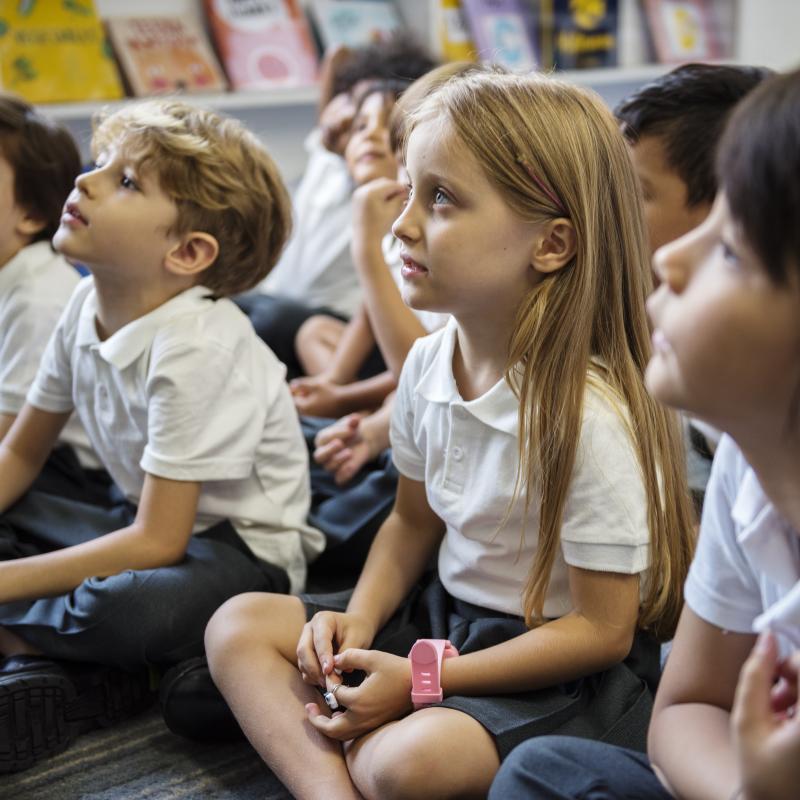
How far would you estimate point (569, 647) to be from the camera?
0.97 m

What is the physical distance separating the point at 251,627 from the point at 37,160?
81 cm

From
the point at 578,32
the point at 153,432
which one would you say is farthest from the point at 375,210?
the point at 578,32

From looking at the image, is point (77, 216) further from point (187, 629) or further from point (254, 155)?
point (187, 629)

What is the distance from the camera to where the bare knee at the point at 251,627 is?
110cm

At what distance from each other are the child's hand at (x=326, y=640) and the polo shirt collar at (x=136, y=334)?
1.25 feet

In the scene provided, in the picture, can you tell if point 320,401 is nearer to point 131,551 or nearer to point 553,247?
point 131,551

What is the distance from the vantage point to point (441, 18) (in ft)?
9.04

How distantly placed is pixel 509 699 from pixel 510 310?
0.35 m

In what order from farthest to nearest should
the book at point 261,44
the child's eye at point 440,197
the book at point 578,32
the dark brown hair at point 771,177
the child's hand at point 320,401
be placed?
the book at point 578,32 < the book at point 261,44 < the child's hand at point 320,401 < the child's eye at point 440,197 < the dark brown hair at point 771,177

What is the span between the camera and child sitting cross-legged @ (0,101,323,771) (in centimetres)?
120

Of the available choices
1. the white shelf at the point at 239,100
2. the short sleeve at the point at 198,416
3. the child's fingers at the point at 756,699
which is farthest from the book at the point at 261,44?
the child's fingers at the point at 756,699

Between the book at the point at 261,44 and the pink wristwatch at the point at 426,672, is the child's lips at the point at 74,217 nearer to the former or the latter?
the pink wristwatch at the point at 426,672

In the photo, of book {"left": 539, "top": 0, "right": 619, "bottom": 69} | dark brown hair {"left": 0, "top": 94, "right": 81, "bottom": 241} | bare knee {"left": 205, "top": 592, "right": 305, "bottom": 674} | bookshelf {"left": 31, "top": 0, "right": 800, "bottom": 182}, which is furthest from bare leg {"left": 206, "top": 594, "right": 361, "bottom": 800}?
book {"left": 539, "top": 0, "right": 619, "bottom": 69}

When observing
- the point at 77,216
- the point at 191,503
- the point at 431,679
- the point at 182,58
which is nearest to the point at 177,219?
the point at 77,216
